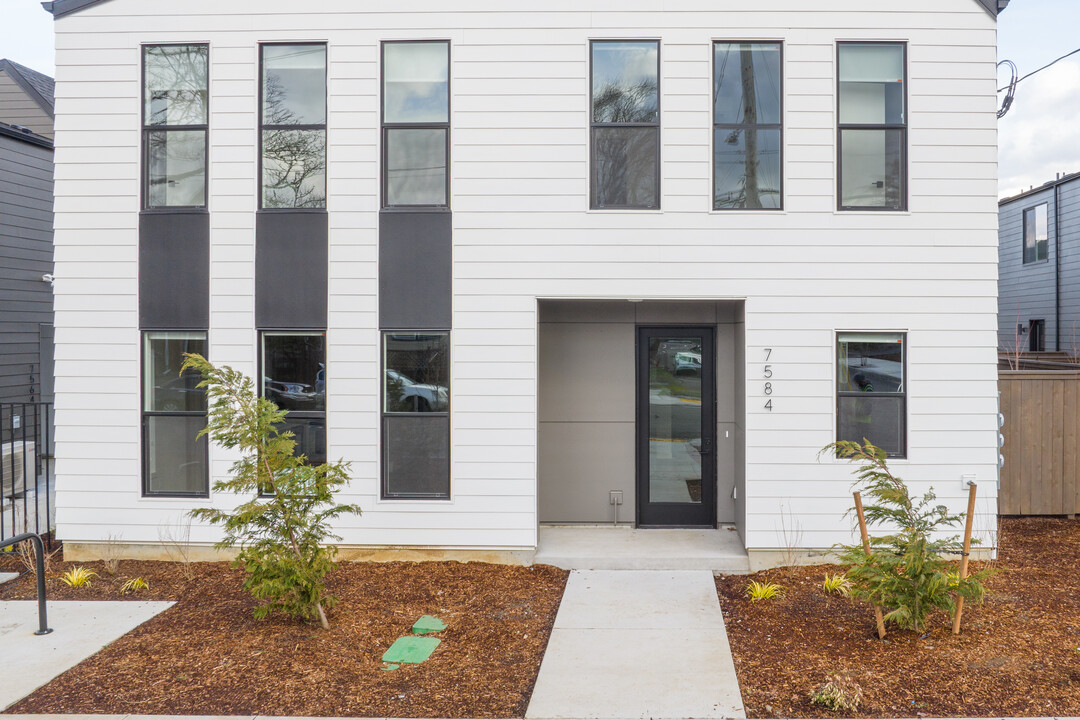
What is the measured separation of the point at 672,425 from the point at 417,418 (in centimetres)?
282

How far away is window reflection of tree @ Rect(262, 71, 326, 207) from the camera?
761 cm

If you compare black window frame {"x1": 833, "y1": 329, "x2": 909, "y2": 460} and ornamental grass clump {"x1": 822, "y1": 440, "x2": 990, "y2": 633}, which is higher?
black window frame {"x1": 833, "y1": 329, "x2": 909, "y2": 460}

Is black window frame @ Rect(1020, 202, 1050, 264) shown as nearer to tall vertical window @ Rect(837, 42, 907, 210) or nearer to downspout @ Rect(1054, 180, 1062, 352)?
downspout @ Rect(1054, 180, 1062, 352)

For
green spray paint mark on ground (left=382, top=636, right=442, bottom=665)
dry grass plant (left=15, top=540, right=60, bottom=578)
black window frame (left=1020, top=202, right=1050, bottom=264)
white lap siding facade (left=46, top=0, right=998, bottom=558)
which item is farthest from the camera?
black window frame (left=1020, top=202, right=1050, bottom=264)

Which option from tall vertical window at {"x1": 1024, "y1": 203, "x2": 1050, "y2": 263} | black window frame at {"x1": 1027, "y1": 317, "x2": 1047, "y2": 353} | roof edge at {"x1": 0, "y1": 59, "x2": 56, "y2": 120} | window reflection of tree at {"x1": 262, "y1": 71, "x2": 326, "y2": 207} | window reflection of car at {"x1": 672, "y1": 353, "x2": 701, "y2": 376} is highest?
roof edge at {"x1": 0, "y1": 59, "x2": 56, "y2": 120}

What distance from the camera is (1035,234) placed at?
1972 cm

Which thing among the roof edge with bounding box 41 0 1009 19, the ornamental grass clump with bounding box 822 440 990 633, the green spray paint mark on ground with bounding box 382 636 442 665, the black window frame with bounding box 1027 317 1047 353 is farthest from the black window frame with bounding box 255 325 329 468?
the black window frame with bounding box 1027 317 1047 353

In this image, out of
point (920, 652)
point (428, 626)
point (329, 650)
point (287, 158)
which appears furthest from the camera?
point (287, 158)

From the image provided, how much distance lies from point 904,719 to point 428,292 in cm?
527

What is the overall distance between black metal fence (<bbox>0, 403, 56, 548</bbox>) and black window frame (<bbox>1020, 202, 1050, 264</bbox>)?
71.0 ft

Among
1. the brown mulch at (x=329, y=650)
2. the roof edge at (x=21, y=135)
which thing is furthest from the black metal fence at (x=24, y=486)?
the roof edge at (x=21, y=135)

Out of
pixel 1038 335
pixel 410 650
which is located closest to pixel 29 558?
pixel 410 650

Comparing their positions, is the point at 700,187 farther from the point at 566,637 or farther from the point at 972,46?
the point at 566,637

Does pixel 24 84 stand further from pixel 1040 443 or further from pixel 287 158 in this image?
pixel 1040 443
